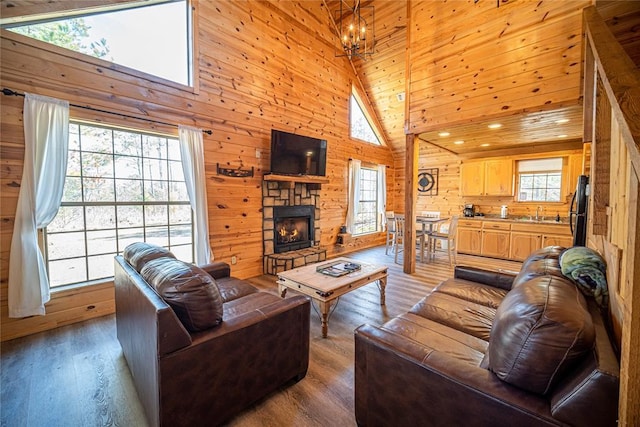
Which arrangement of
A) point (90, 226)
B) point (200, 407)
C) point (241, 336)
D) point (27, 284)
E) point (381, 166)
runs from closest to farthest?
point (200, 407) < point (241, 336) < point (27, 284) < point (90, 226) < point (381, 166)

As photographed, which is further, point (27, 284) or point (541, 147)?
point (541, 147)

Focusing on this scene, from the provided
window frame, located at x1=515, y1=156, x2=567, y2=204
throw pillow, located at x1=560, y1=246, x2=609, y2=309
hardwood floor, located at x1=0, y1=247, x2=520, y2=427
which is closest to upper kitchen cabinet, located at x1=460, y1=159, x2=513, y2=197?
window frame, located at x1=515, y1=156, x2=567, y2=204

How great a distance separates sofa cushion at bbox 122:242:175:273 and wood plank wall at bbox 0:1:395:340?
1440 mm

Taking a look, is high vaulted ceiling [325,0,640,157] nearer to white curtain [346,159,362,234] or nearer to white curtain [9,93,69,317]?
white curtain [346,159,362,234]

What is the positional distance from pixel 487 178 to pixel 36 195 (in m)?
7.16

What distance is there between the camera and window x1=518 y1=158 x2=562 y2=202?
207 inches

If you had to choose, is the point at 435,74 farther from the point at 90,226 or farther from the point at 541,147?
the point at 90,226

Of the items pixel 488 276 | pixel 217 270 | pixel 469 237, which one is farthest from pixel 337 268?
pixel 469 237

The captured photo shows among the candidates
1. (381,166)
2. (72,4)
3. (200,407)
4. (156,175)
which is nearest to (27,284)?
(156,175)

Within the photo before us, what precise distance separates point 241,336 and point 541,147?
21.3 ft

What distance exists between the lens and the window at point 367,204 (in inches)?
267

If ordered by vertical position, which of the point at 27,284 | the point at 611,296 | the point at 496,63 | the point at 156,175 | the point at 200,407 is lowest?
the point at 200,407

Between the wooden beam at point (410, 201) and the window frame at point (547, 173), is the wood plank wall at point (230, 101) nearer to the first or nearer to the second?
the wooden beam at point (410, 201)

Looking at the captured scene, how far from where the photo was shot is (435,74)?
3979mm
